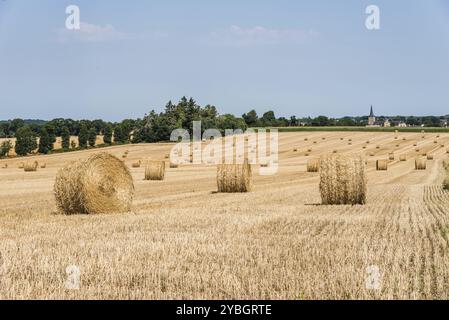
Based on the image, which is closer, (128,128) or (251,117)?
(128,128)

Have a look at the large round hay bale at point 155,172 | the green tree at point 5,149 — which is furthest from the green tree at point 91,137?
the large round hay bale at point 155,172

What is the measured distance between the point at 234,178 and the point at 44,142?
57.3m

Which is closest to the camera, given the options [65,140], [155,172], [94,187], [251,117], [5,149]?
[94,187]

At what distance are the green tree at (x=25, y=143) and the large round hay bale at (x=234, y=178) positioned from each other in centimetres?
5518

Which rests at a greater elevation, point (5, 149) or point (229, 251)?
point (229, 251)

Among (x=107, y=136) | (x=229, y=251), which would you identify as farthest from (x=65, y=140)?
(x=229, y=251)

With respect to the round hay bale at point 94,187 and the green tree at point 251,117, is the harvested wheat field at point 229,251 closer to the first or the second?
the round hay bale at point 94,187

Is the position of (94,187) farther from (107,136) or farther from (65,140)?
(107,136)

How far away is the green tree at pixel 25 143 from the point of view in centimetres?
7312

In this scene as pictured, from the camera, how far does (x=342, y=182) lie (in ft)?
57.1

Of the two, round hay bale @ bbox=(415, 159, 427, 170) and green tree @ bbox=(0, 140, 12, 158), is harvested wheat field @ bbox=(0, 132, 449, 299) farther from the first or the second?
green tree @ bbox=(0, 140, 12, 158)

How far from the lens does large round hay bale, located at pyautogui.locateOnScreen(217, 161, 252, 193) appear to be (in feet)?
73.0
